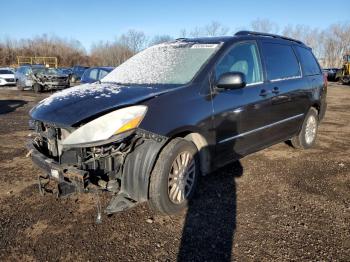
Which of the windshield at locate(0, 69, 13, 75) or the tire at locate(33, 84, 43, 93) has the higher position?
the windshield at locate(0, 69, 13, 75)

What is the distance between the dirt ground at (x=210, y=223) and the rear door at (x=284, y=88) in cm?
68

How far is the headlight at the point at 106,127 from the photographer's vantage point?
290cm

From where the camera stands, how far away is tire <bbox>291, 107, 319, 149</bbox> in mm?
5801

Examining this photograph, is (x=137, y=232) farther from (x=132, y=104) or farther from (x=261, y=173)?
(x=261, y=173)

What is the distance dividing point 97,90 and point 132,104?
0.70 metres

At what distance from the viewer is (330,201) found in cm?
388

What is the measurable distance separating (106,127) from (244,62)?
217 cm

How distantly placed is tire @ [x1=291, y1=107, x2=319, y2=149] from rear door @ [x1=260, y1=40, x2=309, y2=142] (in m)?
0.28

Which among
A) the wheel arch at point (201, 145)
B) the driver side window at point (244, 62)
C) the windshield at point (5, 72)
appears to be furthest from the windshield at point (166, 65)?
the windshield at point (5, 72)

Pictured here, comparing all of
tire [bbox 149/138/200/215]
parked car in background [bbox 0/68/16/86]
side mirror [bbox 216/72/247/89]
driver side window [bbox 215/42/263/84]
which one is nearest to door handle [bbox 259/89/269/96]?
driver side window [bbox 215/42/263/84]

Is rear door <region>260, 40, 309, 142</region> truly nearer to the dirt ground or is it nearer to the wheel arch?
the dirt ground

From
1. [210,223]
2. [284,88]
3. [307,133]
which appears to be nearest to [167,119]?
[210,223]

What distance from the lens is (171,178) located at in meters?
3.41

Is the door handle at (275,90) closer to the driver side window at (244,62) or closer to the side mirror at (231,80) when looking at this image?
the driver side window at (244,62)
